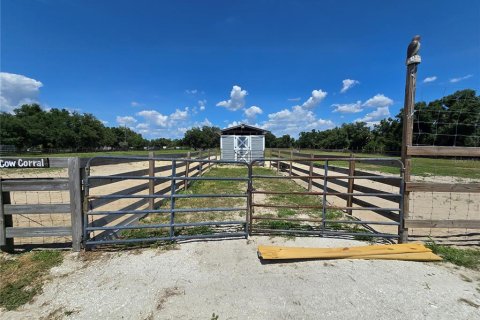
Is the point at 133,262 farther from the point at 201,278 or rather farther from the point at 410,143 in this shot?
the point at 410,143

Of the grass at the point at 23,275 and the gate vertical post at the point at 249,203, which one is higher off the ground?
the gate vertical post at the point at 249,203

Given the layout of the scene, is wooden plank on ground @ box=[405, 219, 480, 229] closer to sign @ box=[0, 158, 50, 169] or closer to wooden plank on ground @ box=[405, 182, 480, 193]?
wooden plank on ground @ box=[405, 182, 480, 193]

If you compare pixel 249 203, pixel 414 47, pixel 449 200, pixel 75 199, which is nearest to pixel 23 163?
pixel 75 199

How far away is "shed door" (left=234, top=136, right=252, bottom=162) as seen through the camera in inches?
879

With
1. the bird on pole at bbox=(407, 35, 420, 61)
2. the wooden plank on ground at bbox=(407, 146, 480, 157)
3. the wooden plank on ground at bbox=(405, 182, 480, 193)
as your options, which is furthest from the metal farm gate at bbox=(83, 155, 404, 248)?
the bird on pole at bbox=(407, 35, 420, 61)

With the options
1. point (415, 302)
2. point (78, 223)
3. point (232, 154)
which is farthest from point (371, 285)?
point (232, 154)

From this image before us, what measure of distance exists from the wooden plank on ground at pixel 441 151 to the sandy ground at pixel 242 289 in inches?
68.7

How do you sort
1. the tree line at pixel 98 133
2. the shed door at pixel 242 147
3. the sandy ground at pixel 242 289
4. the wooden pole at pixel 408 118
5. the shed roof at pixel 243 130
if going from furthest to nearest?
the tree line at pixel 98 133 → the shed roof at pixel 243 130 → the shed door at pixel 242 147 → the wooden pole at pixel 408 118 → the sandy ground at pixel 242 289

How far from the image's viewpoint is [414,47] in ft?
13.0

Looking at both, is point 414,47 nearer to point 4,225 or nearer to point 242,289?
point 242,289

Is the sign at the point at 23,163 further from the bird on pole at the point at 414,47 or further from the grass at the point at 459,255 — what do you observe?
the grass at the point at 459,255

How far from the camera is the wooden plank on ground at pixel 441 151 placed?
405cm

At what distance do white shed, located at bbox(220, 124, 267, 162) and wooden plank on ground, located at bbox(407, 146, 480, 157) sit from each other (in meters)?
18.2

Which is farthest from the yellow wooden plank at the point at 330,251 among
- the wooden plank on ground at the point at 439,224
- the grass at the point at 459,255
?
the wooden plank on ground at the point at 439,224
